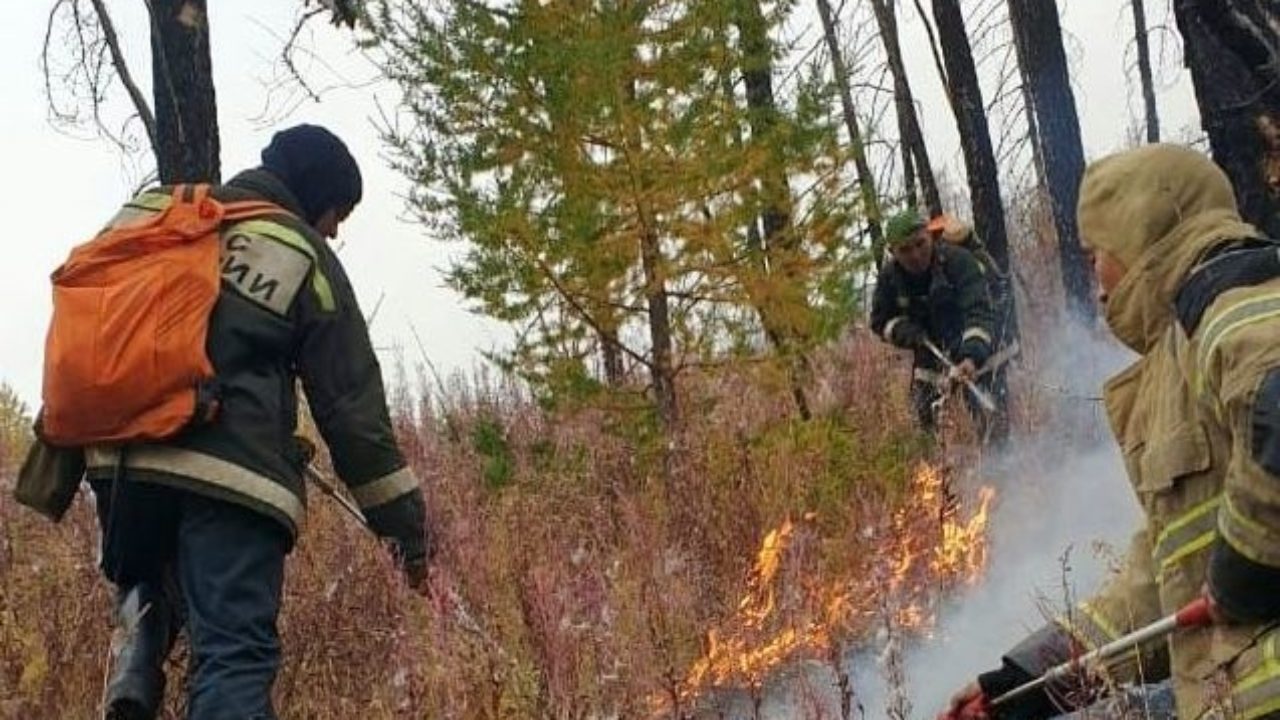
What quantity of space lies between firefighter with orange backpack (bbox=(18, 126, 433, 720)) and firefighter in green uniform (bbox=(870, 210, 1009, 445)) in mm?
4778

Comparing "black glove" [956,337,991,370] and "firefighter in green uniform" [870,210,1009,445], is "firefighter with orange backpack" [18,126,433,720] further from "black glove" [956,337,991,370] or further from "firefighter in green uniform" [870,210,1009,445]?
"black glove" [956,337,991,370]

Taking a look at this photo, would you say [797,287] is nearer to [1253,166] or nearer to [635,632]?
[635,632]

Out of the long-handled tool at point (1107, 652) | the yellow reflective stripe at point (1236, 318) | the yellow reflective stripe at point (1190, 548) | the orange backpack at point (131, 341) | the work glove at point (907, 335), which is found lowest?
the long-handled tool at point (1107, 652)

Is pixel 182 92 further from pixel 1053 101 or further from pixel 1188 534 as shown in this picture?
pixel 1188 534

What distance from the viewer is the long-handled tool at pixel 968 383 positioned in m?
7.55

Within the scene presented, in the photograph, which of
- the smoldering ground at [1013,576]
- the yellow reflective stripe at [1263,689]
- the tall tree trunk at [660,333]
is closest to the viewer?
the yellow reflective stripe at [1263,689]

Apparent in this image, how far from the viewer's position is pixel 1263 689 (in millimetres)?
2266

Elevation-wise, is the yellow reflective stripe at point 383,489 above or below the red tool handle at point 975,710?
above

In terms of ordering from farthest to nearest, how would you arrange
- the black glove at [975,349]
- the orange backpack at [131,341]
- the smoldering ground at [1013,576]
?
the black glove at [975,349] < the smoldering ground at [1013,576] < the orange backpack at [131,341]

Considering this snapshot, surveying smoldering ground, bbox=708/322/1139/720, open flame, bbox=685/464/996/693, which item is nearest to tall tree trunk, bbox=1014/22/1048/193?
smoldering ground, bbox=708/322/1139/720

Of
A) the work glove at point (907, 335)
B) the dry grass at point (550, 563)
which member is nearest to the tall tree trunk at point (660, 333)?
the dry grass at point (550, 563)

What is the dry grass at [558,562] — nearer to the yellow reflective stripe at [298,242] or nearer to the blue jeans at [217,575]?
the blue jeans at [217,575]

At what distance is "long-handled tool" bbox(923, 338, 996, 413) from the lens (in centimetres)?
755

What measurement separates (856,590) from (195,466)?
8.44 ft
